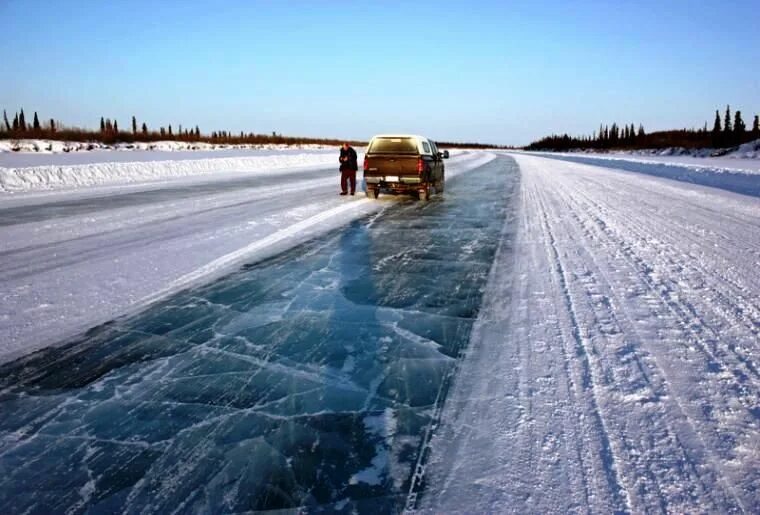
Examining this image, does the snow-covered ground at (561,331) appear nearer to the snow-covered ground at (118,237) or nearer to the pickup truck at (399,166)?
the snow-covered ground at (118,237)

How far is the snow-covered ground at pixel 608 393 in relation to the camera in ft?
7.79

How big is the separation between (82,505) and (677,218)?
39.9 feet

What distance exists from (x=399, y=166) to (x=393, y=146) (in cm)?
91

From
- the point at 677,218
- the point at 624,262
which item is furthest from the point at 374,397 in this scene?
the point at 677,218

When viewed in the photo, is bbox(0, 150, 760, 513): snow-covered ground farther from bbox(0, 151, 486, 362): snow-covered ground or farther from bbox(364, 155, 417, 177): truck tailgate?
bbox(364, 155, 417, 177): truck tailgate

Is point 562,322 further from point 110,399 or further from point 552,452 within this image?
point 110,399

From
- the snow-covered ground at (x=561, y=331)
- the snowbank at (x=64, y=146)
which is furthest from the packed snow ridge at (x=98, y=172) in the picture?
the snowbank at (x=64, y=146)

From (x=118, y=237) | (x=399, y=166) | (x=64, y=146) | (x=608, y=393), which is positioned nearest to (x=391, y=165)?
(x=399, y=166)

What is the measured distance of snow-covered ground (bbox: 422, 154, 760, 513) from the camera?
7.79ft

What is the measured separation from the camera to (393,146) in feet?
50.8

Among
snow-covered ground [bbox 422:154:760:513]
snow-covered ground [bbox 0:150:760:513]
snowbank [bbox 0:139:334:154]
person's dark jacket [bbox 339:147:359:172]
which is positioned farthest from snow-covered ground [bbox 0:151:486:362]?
snowbank [bbox 0:139:334:154]

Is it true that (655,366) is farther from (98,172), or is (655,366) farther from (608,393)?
(98,172)

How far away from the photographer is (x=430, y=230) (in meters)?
9.92

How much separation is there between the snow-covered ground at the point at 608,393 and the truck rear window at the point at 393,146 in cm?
890
